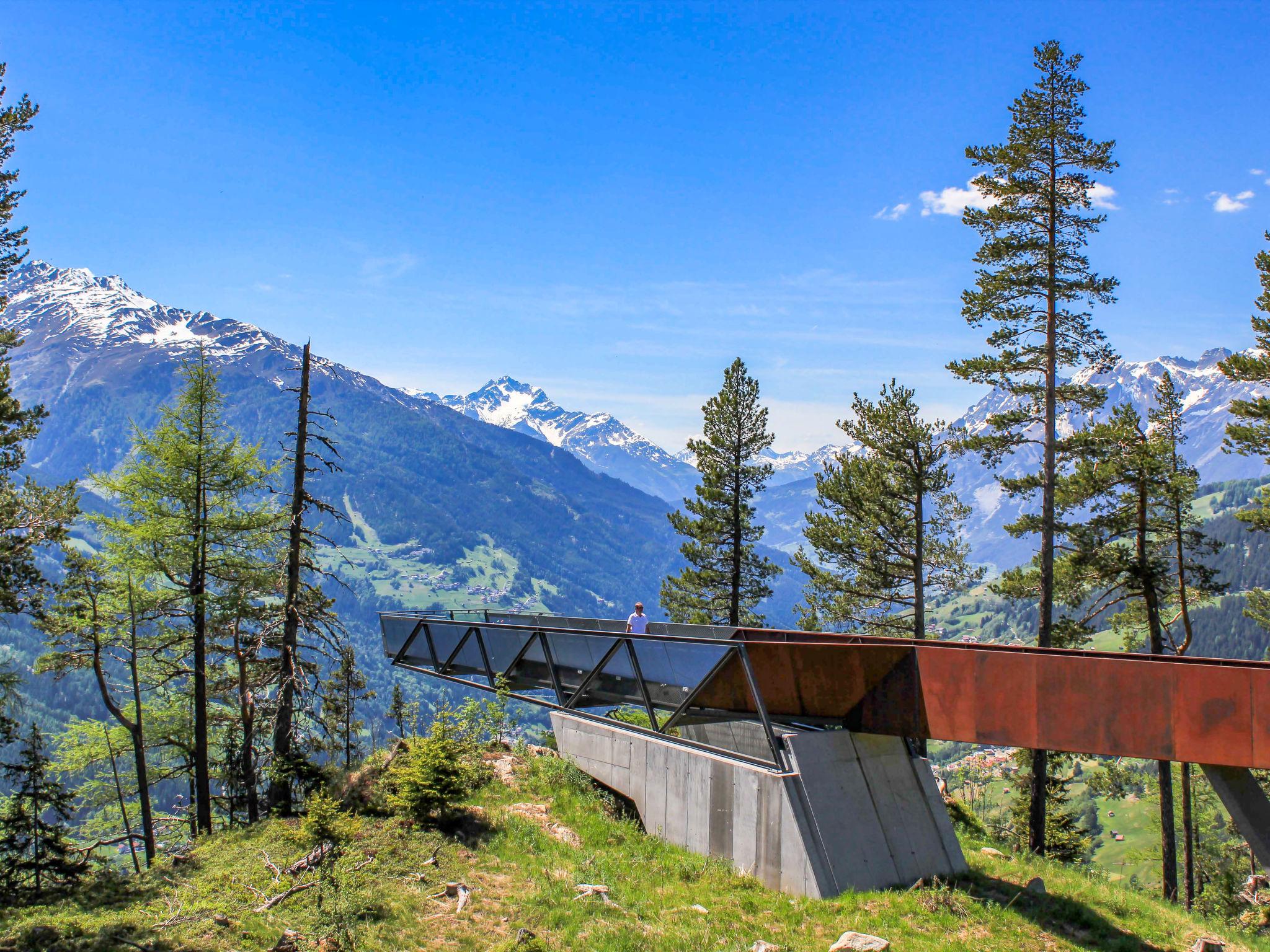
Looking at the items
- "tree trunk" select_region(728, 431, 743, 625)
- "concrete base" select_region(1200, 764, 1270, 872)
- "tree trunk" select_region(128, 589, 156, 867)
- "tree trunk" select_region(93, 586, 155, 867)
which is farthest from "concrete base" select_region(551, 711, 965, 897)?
"tree trunk" select_region(728, 431, 743, 625)

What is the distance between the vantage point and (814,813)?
35.4ft

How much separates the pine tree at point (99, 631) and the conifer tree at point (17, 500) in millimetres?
2137

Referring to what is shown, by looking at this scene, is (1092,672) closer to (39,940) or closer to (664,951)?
(664,951)

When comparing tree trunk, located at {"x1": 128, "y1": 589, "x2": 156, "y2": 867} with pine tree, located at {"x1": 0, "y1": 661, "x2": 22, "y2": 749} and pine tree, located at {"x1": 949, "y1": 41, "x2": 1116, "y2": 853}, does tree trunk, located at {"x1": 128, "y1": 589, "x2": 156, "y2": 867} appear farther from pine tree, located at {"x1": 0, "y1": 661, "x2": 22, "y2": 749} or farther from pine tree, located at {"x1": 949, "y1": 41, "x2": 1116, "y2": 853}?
pine tree, located at {"x1": 949, "y1": 41, "x2": 1116, "y2": 853}

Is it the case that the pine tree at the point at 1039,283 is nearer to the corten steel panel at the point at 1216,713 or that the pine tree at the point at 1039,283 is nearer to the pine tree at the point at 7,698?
the corten steel panel at the point at 1216,713

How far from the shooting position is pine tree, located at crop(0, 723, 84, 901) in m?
14.0

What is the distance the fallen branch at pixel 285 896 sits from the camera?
1020cm

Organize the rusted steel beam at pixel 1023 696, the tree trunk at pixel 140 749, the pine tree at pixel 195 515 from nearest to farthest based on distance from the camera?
the rusted steel beam at pixel 1023 696, the pine tree at pixel 195 515, the tree trunk at pixel 140 749

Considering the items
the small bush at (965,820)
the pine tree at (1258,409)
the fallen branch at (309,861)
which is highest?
the pine tree at (1258,409)

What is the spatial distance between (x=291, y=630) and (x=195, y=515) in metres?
3.63

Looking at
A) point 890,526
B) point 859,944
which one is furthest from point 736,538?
point 859,944

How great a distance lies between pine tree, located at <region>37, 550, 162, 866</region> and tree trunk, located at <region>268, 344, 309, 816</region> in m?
3.85

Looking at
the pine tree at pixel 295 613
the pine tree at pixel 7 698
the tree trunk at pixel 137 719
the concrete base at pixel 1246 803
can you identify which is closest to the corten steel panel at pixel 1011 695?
the concrete base at pixel 1246 803

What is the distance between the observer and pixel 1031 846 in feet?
60.2
